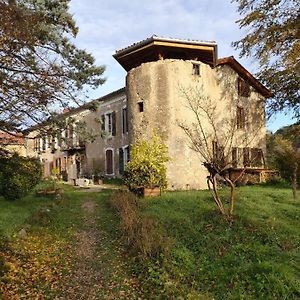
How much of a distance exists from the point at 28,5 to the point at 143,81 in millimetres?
14443

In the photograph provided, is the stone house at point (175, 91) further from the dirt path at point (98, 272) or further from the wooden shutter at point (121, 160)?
the dirt path at point (98, 272)

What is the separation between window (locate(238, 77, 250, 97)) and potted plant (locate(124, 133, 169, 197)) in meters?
13.4

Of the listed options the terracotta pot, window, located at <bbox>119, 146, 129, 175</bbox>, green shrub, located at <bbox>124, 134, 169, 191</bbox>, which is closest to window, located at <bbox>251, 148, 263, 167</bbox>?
window, located at <bbox>119, 146, 129, 175</bbox>

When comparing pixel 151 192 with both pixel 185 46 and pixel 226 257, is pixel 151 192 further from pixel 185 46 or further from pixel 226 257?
pixel 185 46

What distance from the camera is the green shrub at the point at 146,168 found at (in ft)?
58.9

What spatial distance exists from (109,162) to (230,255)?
23.3 m

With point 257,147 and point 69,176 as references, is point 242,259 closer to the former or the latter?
point 257,147

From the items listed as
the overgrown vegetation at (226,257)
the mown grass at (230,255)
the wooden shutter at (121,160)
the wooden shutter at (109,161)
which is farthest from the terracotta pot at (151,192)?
the wooden shutter at (109,161)

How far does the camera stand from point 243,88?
97.9 ft

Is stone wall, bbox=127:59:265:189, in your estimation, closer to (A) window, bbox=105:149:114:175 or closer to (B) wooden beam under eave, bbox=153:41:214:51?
(B) wooden beam under eave, bbox=153:41:214:51

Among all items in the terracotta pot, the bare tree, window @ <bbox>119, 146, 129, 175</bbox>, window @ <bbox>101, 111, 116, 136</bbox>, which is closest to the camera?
the terracotta pot

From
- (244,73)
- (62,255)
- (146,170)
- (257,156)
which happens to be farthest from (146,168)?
(244,73)

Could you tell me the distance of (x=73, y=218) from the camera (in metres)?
13.9

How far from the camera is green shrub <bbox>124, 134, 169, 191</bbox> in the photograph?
1794 centimetres
